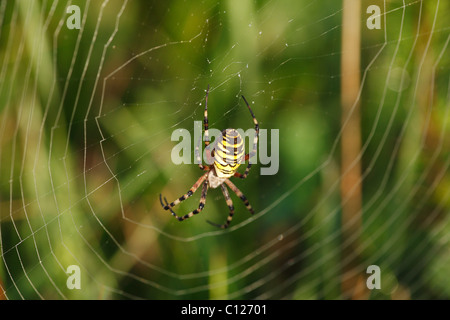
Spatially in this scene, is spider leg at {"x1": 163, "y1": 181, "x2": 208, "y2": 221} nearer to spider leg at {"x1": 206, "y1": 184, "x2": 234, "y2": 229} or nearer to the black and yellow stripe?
spider leg at {"x1": 206, "y1": 184, "x2": 234, "y2": 229}

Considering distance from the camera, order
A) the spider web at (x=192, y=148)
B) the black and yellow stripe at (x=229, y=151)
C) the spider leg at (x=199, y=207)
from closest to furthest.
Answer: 1. the spider web at (x=192, y=148)
2. the black and yellow stripe at (x=229, y=151)
3. the spider leg at (x=199, y=207)

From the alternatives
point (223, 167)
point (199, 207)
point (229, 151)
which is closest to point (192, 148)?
point (223, 167)

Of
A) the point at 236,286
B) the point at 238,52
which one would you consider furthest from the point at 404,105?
the point at 236,286

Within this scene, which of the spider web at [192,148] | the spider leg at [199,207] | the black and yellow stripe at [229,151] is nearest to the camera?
the spider web at [192,148]

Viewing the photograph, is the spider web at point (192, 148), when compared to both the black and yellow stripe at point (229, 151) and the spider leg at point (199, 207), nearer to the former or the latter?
the spider leg at point (199, 207)

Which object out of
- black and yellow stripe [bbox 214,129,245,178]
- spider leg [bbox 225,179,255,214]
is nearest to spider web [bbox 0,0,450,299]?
spider leg [bbox 225,179,255,214]

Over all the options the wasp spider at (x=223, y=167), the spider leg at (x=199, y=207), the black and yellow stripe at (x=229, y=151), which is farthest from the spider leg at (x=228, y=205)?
the black and yellow stripe at (x=229, y=151)
